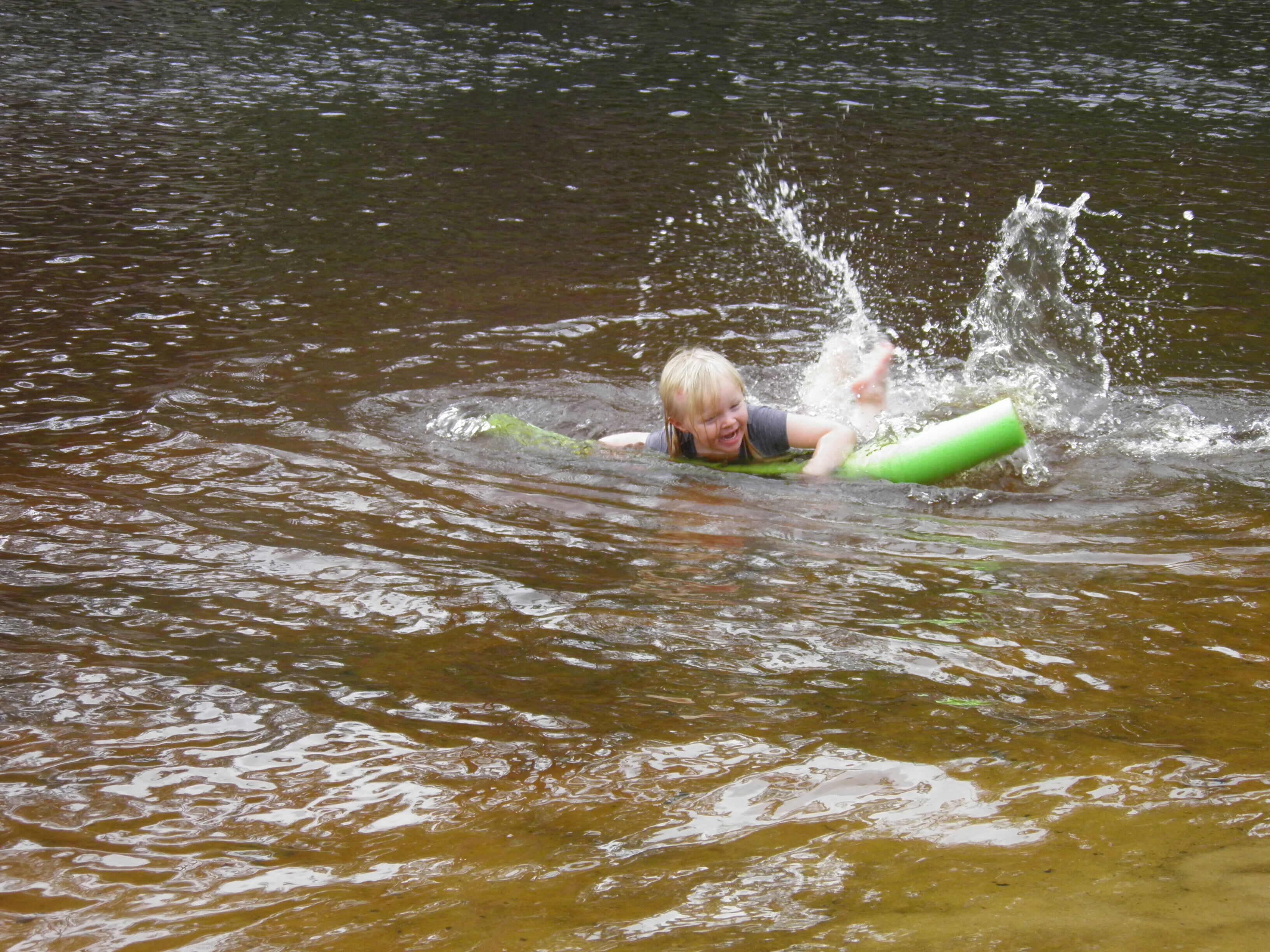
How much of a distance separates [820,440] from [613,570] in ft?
6.14

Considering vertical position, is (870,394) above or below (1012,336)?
below

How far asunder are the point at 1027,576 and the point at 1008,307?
4906 millimetres

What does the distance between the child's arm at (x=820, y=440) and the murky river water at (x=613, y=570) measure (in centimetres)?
35

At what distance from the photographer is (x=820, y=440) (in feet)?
18.9

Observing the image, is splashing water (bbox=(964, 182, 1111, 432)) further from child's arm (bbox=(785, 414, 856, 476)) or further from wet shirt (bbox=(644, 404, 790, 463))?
wet shirt (bbox=(644, 404, 790, 463))

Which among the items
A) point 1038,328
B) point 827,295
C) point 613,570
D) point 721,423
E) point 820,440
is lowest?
point 613,570

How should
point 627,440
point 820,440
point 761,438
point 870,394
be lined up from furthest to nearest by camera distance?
point 870,394 → point 627,440 → point 761,438 → point 820,440

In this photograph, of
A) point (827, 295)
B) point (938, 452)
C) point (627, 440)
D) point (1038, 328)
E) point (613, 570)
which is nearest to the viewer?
point (613, 570)

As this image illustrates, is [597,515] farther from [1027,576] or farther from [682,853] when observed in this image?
[682,853]

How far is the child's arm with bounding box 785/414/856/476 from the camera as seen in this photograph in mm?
5617

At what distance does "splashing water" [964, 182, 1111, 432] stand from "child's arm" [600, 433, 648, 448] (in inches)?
86.9

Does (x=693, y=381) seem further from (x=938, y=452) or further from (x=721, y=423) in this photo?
(x=938, y=452)

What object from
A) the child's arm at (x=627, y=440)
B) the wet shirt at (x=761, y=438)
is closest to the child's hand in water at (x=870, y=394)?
the wet shirt at (x=761, y=438)

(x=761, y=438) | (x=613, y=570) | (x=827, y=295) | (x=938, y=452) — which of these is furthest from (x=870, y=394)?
(x=613, y=570)
